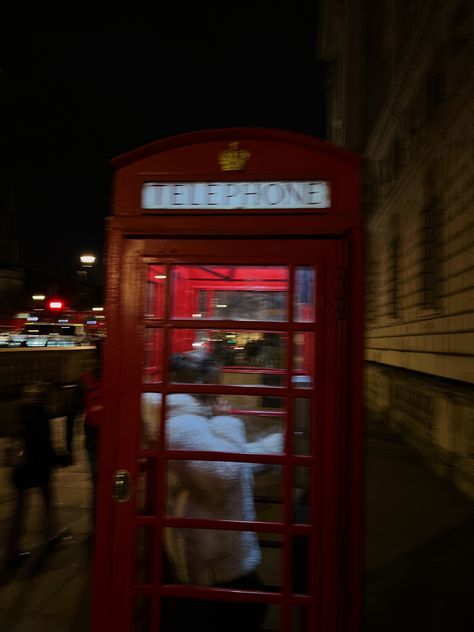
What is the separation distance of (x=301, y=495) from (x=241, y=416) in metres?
0.58

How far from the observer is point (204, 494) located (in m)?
2.46

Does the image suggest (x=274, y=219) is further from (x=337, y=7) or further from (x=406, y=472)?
(x=337, y=7)

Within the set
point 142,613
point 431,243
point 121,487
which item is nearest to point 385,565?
point 142,613

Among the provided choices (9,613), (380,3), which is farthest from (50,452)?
(380,3)

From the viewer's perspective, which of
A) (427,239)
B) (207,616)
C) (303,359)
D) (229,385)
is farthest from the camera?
(427,239)

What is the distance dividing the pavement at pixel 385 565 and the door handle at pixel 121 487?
4.93ft

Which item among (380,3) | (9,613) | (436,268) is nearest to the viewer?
(9,613)

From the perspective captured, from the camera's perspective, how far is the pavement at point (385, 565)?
3.45 m

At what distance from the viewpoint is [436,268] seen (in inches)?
442

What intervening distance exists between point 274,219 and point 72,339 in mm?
28321

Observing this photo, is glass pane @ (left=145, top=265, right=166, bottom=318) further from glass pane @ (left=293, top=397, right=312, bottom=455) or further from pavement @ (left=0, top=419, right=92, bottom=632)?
pavement @ (left=0, top=419, right=92, bottom=632)

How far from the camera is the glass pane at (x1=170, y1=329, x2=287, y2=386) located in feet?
8.14

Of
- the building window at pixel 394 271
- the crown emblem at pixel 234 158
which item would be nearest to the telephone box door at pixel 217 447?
the crown emblem at pixel 234 158

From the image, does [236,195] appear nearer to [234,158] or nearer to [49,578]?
[234,158]
